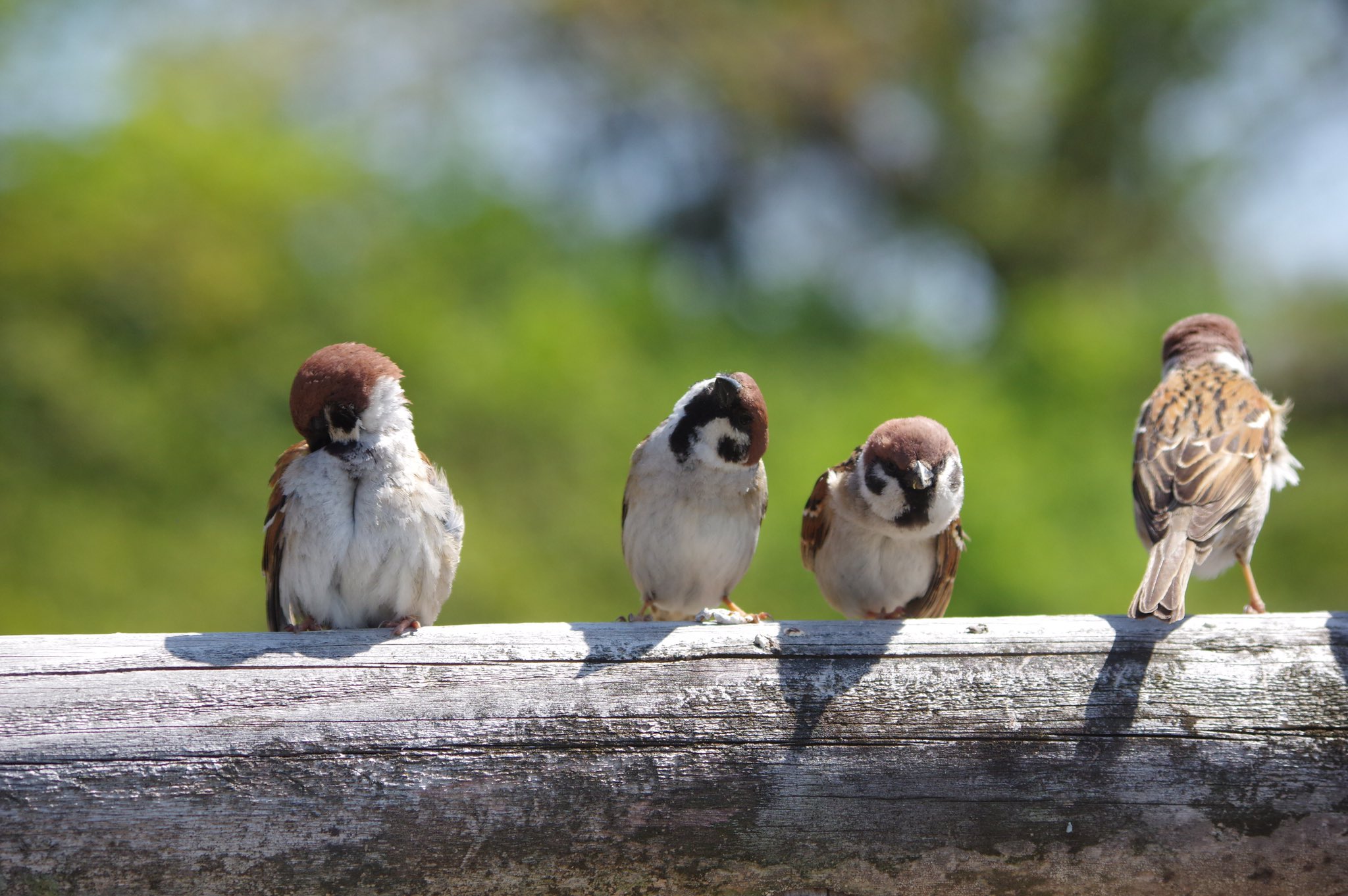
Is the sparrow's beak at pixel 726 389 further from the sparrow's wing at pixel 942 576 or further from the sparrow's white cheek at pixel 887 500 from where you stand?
the sparrow's wing at pixel 942 576

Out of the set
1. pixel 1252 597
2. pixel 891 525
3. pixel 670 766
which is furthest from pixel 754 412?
pixel 1252 597

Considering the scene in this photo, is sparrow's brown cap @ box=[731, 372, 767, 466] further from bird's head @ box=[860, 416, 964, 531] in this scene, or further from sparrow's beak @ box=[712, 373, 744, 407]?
bird's head @ box=[860, 416, 964, 531]

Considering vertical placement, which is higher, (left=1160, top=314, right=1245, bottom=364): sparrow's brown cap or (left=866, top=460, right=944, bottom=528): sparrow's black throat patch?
(left=1160, top=314, right=1245, bottom=364): sparrow's brown cap

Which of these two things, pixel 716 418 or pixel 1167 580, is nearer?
pixel 1167 580

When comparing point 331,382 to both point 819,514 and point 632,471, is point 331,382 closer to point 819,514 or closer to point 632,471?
point 632,471

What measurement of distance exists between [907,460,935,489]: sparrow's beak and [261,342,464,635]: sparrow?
4.18 ft

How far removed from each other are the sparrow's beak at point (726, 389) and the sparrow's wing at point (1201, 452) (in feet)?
4.39

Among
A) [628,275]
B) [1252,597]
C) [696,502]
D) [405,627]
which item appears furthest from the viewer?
[628,275]

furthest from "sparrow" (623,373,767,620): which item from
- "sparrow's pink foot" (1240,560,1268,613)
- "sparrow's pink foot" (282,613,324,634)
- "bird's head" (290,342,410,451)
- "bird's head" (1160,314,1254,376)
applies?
"bird's head" (1160,314,1254,376)

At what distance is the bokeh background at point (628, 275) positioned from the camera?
20.8ft

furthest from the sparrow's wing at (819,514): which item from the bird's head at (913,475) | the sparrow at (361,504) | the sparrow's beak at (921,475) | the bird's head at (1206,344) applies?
the bird's head at (1206,344)

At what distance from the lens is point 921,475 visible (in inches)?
123

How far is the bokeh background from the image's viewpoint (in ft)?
20.8

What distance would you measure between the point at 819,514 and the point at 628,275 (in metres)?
5.31
